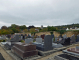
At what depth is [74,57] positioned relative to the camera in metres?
4.00

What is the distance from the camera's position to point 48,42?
237 inches

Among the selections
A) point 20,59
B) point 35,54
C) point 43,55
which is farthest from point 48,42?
point 20,59

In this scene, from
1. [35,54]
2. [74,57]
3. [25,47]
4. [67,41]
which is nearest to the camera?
[74,57]

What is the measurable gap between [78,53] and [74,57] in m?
0.56

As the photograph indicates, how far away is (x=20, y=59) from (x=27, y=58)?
1.50 feet

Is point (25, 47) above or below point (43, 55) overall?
above

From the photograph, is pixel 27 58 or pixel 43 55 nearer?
pixel 27 58

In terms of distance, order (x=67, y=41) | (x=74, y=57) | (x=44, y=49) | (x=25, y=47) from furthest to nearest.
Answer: (x=67, y=41) < (x=44, y=49) < (x=25, y=47) < (x=74, y=57)

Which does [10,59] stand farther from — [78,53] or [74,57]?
[78,53]

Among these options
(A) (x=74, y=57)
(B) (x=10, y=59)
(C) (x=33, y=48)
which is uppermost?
(C) (x=33, y=48)

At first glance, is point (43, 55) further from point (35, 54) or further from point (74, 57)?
point (74, 57)

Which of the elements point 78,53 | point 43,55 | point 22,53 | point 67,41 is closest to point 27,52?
point 22,53

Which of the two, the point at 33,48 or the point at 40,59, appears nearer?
the point at 40,59

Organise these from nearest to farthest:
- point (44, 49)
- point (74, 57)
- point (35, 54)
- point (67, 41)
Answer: point (74, 57), point (35, 54), point (44, 49), point (67, 41)
